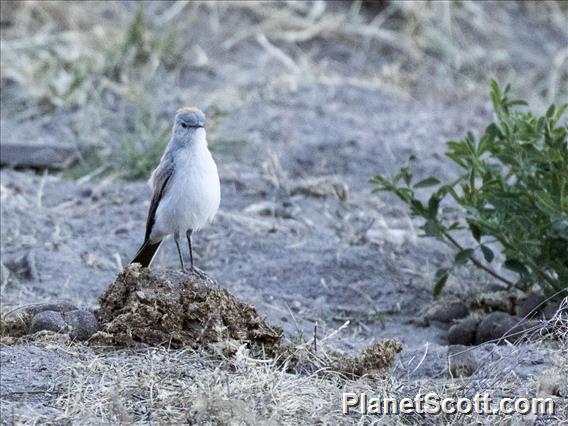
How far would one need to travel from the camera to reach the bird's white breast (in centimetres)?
545

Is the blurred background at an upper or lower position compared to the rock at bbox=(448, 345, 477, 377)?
upper

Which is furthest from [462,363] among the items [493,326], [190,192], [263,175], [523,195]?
[263,175]

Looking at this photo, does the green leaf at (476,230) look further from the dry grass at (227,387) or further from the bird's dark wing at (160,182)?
the bird's dark wing at (160,182)

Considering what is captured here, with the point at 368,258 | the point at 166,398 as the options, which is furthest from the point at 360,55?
the point at 166,398

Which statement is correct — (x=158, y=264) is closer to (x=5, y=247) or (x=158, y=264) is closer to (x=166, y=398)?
(x=5, y=247)

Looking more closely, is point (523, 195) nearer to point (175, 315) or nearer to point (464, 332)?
point (464, 332)

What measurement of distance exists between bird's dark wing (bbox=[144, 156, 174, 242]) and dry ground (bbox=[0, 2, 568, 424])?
684mm

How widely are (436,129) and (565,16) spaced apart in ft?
13.5

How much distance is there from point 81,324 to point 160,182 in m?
1.04

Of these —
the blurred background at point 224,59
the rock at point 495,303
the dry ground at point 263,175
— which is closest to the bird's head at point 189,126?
the dry ground at point 263,175

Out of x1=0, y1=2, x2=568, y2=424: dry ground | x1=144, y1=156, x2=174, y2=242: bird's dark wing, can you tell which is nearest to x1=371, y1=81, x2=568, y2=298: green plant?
x1=0, y1=2, x2=568, y2=424: dry ground

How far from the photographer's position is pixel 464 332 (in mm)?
5910

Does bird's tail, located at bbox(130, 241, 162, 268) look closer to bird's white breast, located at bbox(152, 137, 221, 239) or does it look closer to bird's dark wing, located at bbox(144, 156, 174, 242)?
bird's dark wing, located at bbox(144, 156, 174, 242)

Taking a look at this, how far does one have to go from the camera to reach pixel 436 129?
9.33m
